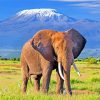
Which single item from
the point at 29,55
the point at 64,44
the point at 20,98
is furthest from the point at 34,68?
the point at 20,98

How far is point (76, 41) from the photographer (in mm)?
19031

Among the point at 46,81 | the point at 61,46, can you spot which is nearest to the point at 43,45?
the point at 61,46

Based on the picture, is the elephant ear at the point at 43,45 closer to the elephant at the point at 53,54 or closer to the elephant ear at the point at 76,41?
the elephant at the point at 53,54

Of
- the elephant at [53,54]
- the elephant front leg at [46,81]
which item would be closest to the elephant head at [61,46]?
the elephant at [53,54]

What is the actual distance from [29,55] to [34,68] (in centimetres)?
75

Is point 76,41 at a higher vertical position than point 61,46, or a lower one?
higher

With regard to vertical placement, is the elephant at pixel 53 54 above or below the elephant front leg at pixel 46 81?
above

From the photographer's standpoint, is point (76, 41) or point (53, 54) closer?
point (53, 54)

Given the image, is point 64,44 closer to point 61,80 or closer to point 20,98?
point 61,80

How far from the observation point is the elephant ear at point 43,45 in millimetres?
18156

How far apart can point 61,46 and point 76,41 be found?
60.0 inches

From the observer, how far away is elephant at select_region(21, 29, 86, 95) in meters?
17.2

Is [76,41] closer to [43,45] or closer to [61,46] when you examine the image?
[43,45]

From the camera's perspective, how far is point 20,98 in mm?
14484
